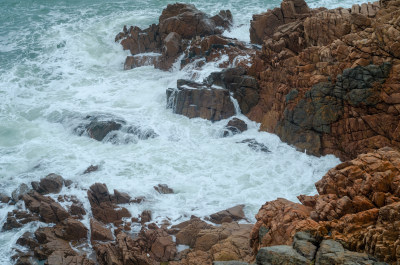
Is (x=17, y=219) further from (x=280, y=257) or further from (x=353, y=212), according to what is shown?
(x=353, y=212)

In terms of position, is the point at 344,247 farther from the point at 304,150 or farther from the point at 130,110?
the point at 130,110

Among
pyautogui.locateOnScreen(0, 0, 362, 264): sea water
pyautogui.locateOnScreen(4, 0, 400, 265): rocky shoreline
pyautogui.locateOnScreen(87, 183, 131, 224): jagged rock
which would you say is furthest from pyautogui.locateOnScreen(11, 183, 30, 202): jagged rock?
pyautogui.locateOnScreen(87, 183, 131, 224): jagged rock

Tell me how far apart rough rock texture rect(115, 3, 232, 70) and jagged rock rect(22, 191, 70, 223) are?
641 inches

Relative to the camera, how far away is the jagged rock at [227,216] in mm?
16500

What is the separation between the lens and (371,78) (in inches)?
734

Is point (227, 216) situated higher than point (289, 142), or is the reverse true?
point (289, 142)

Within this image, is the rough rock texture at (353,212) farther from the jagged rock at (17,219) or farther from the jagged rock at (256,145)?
the jagged rock at (17,219)

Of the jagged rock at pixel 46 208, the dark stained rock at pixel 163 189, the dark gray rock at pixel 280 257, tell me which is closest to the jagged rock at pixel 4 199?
the jagged rock at pixel 46 208

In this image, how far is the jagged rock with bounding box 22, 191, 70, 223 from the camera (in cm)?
1686

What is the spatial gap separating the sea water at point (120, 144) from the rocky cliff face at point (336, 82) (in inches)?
44.9

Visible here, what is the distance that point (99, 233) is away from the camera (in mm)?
15820

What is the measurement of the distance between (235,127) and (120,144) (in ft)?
22.5

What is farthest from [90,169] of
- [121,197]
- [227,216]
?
[227,216]

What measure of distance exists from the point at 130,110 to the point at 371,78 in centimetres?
1509
